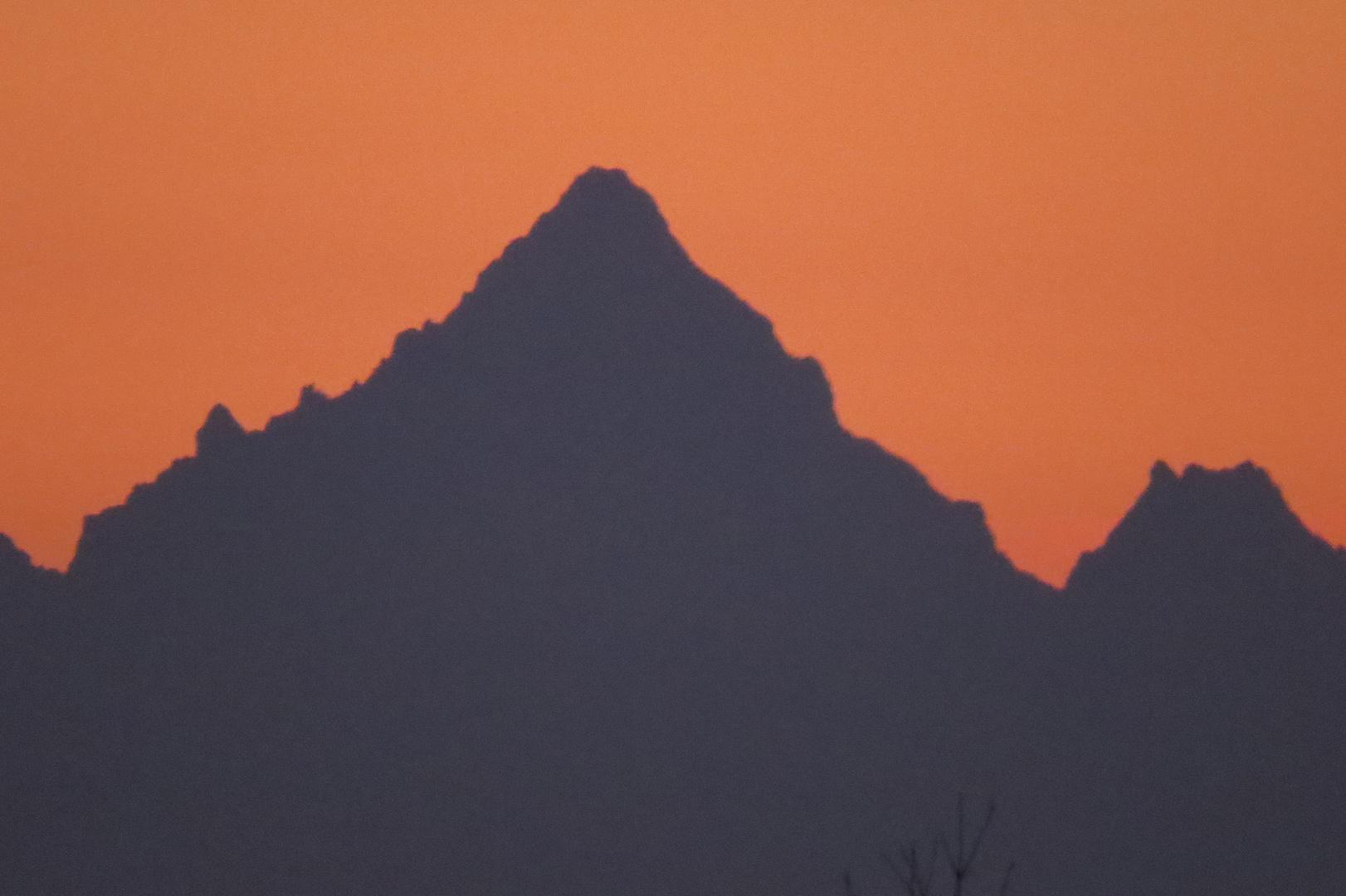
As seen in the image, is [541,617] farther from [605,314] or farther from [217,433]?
[217,433]

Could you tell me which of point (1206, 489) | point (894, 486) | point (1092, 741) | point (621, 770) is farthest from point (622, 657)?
point (1206, 489)

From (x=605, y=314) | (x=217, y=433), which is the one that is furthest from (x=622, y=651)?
(x=217, y=433)

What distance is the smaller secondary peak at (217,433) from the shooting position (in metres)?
163

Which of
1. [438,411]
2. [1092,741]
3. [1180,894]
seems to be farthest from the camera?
[438,411]

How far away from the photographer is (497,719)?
6348 inches

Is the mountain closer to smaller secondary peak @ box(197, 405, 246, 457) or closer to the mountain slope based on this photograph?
the mountain slope

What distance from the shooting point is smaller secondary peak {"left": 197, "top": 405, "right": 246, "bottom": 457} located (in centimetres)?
16288

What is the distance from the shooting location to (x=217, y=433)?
163 m

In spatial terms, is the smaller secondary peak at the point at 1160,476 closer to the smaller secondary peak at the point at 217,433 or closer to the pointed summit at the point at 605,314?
the pointed summit at the point at 605,314

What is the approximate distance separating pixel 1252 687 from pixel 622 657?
160ft

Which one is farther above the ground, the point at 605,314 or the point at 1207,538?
the point at 605,314

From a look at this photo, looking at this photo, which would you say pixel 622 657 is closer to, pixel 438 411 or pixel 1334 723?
pixel 438 411

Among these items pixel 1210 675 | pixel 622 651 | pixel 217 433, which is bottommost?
pixel 622 651

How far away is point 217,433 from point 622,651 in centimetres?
3648
